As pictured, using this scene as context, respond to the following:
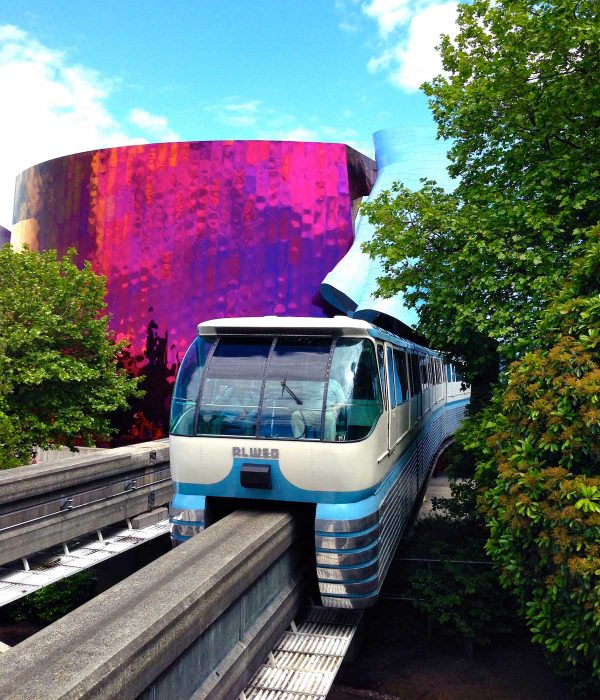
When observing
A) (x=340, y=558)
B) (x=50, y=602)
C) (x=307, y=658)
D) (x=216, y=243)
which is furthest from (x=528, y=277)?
(x=216, y=243)

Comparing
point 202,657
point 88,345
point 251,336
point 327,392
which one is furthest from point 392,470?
point 88,345

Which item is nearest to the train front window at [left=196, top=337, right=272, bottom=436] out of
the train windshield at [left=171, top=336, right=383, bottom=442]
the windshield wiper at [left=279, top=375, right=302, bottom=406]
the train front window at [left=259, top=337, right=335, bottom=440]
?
the train windshield at [left=171, top=336, right=383, bottom=442]

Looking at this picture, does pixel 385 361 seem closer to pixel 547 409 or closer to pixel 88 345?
pixel 547 409

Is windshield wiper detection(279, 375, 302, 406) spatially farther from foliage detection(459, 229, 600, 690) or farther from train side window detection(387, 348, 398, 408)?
foliage detection(459, 229, 600, 690)

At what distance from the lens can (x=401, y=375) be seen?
10352 mm

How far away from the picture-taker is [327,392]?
22.2 feet

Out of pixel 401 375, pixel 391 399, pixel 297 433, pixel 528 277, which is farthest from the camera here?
pixel 401 375

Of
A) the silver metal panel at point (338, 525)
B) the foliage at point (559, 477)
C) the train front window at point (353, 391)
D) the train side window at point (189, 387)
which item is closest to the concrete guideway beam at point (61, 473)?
the train side window at point (189, 387)

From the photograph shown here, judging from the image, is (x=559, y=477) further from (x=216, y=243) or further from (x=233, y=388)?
(x=216, y=243)

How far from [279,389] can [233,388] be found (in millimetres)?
573

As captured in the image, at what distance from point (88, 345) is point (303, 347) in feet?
43.9

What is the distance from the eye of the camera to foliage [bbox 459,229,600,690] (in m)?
5.88

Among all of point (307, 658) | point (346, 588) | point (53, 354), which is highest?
point (53, 354)

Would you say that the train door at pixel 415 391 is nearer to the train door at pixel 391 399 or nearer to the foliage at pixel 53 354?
the train door at pixel 391 399
